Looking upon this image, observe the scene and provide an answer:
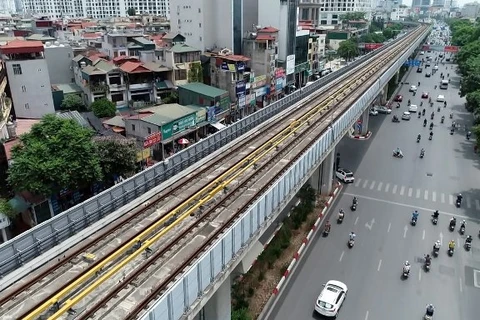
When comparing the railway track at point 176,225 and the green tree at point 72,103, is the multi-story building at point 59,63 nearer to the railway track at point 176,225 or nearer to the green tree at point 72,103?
the green tree at point 72,103

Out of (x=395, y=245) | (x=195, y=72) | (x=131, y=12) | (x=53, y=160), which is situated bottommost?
(x=395, y=245)

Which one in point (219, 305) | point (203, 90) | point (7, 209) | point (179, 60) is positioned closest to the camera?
point (219, 305)

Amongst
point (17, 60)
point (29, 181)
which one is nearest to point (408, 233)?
point (29, 181)

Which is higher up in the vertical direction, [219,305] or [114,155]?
[114,155]

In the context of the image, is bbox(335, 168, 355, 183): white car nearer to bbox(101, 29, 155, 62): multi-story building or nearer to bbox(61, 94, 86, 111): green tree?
bbox(61, 94, 86, 111): green tree

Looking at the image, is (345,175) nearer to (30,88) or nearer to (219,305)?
(219,305)

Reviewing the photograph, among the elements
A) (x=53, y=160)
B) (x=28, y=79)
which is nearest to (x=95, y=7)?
(x=28, y=79)
